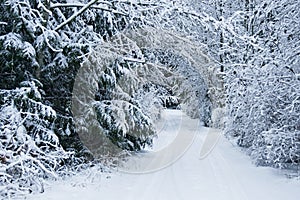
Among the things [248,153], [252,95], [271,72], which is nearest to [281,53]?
[271,72]

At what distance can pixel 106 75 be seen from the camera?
26.6 ft

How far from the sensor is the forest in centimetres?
665

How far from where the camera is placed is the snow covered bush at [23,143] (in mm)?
5195

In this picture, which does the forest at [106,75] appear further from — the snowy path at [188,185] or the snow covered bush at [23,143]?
the snowy path at [188,185]

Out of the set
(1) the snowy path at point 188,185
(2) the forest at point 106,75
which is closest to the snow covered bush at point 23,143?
(2) the forest at point 106,75

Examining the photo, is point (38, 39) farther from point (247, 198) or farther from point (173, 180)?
point (247, 198)

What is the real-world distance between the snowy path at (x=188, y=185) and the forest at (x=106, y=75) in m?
0.42

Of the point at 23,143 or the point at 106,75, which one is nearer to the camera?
the point at 23,143

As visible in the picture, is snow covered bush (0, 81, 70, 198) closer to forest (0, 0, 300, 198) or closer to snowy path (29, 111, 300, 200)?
forest (0, 0, 300, 198)

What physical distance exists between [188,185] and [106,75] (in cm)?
294

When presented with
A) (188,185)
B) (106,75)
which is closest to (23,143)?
(106,75)

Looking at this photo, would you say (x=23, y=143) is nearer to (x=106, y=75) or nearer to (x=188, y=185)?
(x=106, y=75)

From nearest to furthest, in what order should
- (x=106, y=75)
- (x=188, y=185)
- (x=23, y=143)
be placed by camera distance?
(x=23, y=143), (x=188, y=185), (x=106, y=75)

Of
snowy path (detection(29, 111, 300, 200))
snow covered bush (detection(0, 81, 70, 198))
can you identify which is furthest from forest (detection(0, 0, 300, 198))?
snowy path (detection(29, 111, 300, 200))
